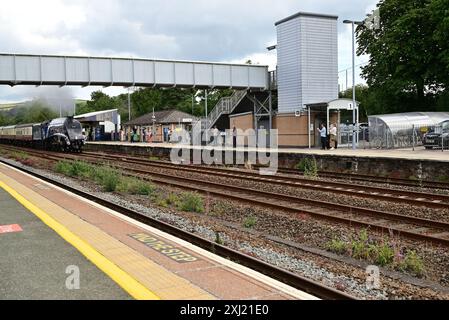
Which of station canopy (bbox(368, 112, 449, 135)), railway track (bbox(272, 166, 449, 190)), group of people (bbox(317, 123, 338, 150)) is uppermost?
station canopy (bbox(368, 112, 449, 135))

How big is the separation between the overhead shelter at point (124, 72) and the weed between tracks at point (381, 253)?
94.5ft

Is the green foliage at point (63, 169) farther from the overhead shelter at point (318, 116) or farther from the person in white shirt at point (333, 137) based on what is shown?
the overhead shelter at point (318, 116)

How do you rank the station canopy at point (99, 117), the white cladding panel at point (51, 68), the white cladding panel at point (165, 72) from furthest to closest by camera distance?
the station canopy at point (99, 117), the white cladding panel at point (165, 72), the white cladding panel at point (51, 68)

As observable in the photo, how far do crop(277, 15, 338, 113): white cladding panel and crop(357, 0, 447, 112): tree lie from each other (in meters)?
7.52

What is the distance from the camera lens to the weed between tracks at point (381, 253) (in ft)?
23.1

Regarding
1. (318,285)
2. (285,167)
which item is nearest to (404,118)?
(285,167)

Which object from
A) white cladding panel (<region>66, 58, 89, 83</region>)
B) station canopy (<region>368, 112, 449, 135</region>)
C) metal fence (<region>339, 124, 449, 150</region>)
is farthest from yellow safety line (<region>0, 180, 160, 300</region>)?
white cladding panel (<region>66, 58, 89, 83</region>)

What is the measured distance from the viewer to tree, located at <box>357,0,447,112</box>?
3769 centimetres

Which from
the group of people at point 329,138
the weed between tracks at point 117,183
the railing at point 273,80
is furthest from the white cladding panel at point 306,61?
the weed between tracks at point 117,183

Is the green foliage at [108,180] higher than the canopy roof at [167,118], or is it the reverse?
the canopy roof at [167,118]

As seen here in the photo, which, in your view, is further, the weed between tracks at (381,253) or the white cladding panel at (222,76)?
the white cladding panel at (222,76)

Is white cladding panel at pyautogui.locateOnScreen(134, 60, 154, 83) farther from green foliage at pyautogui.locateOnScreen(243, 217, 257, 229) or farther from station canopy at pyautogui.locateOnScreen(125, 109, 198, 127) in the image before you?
green foliage at pyautogui.locateOnScreen(243, 217, 257, 229)

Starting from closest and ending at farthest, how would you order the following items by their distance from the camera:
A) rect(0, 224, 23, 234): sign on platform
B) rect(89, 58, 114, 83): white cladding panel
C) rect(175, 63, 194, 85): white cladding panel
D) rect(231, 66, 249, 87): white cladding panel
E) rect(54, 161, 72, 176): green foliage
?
rect(0, 224, 23, 234): sign on platform < rect(54, 161, 72, 176): green foliage < rect(89, 58, 114, 83): white cladding panel < rect(175, 63, 194, 85): white cladding panel < rect(231, 66, 249, 87): white cladding panel

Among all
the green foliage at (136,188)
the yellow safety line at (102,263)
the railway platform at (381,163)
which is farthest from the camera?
the railway platform at (381,163)
